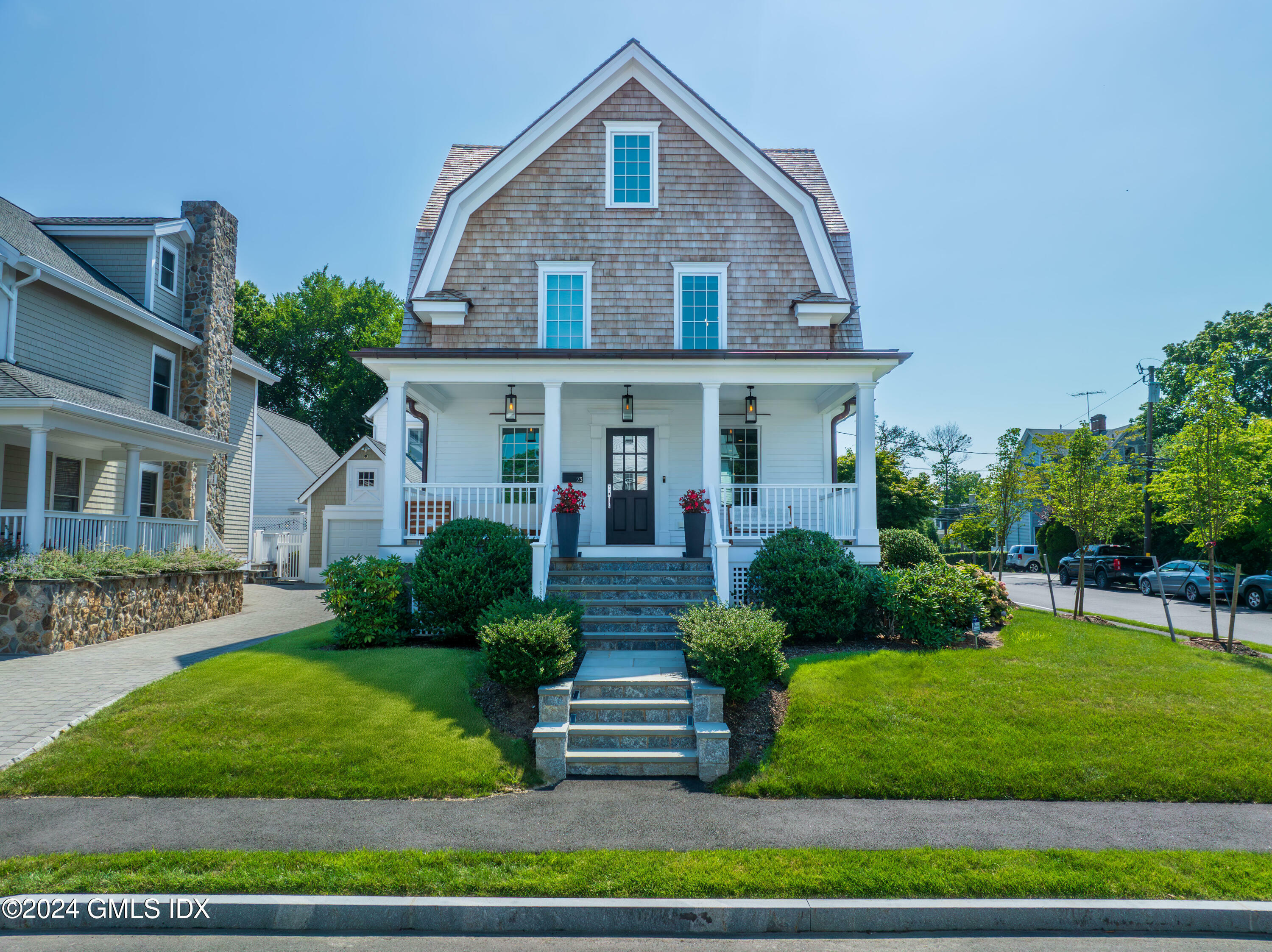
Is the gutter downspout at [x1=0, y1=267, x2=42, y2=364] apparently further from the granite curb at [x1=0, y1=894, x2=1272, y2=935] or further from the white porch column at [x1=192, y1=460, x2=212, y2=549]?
the granite curb at [x1=0, y1=894, x2=1272, y2=935]

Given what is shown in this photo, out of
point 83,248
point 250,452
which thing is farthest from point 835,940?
point 250,452

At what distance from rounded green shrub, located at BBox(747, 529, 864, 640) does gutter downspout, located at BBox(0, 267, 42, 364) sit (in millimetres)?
13404

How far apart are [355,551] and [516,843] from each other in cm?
2008

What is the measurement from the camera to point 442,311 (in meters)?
13.2

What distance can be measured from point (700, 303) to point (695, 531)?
477 centimetres

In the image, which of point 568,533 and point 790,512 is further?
point 790,512

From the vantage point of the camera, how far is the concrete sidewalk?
5.03m

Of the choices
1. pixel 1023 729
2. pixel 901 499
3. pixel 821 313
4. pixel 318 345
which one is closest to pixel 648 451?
pixel 821 313

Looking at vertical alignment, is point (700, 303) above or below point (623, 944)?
above

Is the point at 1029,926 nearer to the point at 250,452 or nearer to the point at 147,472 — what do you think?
the point at 147,472

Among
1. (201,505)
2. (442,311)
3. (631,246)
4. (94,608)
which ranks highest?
(631,246)

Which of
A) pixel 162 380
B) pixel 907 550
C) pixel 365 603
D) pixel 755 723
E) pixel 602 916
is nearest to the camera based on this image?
pixel 602 916

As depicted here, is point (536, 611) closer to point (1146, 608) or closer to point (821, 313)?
point (821, 313)

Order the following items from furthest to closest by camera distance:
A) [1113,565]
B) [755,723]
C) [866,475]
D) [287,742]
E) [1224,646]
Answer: [1113,565] → [866,475] → [1224,646] → [755,723] → [287,742]
